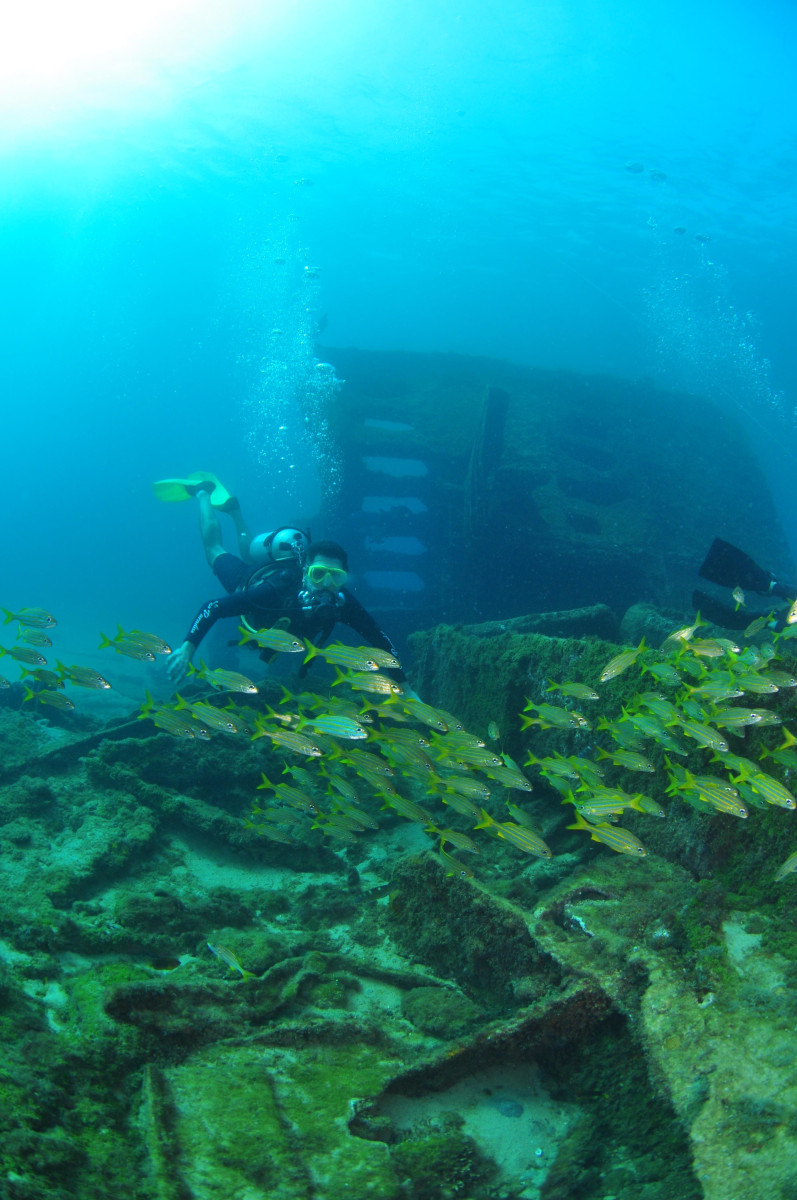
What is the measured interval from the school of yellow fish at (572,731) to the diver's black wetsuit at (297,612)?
1447 millimetres

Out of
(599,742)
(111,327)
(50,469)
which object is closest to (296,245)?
(599,742)

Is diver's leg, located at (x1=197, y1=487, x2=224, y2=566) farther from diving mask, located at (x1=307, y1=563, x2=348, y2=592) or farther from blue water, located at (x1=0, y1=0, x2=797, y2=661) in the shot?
blue water, located at (x1=0, y1=0, x2=797, y2=661)

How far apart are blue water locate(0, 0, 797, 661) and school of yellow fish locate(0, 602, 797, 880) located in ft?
53.2

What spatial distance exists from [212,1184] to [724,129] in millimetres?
37914

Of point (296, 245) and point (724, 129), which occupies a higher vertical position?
point (724, 129)

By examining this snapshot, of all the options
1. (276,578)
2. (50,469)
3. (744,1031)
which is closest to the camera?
(744,1031)

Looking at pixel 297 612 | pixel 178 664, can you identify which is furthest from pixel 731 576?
pixel 178 664

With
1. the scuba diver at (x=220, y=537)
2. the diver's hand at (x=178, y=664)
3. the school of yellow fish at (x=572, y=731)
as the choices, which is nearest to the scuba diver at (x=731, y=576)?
the school of yellow fish at (x=572, y=731)

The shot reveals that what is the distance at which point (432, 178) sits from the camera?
35.1m

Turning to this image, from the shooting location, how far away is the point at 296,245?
5159 cm

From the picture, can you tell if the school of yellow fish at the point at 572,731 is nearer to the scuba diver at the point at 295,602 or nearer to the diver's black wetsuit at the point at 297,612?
the scuba diver at the point at 295,602

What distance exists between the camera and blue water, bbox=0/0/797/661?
84.6 feet

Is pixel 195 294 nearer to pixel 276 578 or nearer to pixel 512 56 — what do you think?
pixel 512 56

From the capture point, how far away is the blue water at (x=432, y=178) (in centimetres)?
2578
